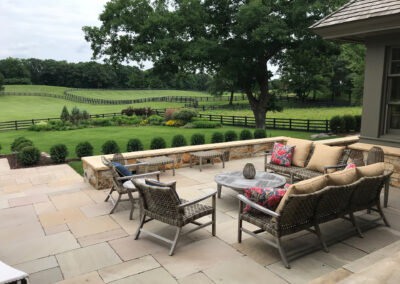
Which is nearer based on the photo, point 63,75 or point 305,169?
point 305,169

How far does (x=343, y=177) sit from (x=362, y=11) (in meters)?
4.88

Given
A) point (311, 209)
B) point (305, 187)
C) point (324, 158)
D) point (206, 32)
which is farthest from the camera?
point (206, 32)

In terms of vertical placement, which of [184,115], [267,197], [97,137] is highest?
[184,115]

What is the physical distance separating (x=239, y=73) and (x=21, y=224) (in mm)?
13321

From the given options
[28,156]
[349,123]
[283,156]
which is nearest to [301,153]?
[283,156]

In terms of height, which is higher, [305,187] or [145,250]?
[305,187]

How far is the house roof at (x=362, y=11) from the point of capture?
22.1 ft

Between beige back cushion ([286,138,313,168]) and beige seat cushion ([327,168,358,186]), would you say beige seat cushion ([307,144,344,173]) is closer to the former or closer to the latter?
beige back cushion ([286,138,313,168])

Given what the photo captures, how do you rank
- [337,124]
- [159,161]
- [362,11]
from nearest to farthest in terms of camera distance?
[362,11] → [159,161] → [337,124]

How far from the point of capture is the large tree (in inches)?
589

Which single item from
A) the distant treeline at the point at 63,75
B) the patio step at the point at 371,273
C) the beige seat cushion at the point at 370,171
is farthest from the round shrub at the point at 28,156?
the distant treeline at the point at 63,75

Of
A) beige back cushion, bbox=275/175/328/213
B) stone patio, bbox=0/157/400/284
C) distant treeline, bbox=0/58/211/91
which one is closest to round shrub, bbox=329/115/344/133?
stone patio, bbox=0/157/400/284

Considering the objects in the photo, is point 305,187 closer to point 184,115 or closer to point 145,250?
point 145,250

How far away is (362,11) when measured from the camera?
7.36m
